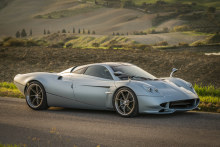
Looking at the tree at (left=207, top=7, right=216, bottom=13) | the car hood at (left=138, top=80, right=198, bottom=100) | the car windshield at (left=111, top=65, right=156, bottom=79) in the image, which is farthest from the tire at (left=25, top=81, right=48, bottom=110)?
the tree at (left=207, top=7, right=216, bottom=13)

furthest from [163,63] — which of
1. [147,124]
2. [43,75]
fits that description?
[147,124]

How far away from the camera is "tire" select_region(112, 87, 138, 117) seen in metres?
8.28

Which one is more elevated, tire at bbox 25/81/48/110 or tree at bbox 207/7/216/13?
tree at bbox 207/7/216/13

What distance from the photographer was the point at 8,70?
32844mm

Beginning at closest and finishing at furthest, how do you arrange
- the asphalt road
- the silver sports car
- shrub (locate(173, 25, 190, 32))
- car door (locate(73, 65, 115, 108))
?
the asphalt road, the silver sports car, car door (locate(73, 65, 115, 108)), shrub (locate(173, 25, 190, 32))

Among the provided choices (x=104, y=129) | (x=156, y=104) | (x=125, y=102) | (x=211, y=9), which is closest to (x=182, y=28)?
(x=211, y=9)

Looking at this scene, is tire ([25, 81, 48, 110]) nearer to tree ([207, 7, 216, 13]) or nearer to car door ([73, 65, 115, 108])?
car door ([73, 65, 115, 108])

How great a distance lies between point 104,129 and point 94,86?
2.17 metres

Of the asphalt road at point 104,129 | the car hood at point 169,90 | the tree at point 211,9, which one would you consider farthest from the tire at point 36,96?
the tree at point 211,9

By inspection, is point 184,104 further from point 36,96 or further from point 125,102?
point 36,96

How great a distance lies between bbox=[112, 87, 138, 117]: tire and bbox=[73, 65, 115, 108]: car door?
13.2 inches

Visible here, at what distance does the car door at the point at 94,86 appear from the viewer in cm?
891

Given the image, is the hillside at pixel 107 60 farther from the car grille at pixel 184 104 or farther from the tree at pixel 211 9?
the tree at pixel 211 9

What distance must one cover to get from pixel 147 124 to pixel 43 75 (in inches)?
154
